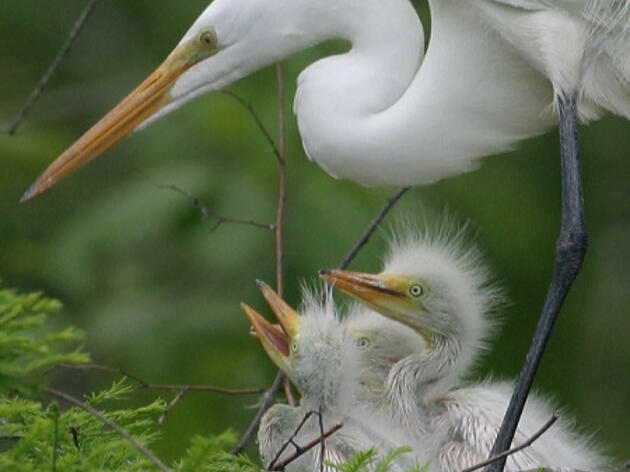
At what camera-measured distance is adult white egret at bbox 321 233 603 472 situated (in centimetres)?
273

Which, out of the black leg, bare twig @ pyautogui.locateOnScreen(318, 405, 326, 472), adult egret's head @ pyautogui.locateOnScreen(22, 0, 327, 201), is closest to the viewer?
bare twig @ pyautogui.locateOnScreen(318, 405, 326, 472)

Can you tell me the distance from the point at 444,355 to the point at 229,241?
40.4 inches

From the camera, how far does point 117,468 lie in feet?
7.00

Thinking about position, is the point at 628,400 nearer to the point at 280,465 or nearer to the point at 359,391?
the point at 359,391

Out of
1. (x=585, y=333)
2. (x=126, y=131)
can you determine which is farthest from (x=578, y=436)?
(x=585, y=333)

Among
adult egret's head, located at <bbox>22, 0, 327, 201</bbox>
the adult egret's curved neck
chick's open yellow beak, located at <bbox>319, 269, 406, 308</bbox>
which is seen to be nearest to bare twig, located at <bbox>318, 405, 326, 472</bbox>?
chick's open yellow beak, located at <bbox>319, 269, 406, 308</bbox>

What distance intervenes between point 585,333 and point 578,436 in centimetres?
140

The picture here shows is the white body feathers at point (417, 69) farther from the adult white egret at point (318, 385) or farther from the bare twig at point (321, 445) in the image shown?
the bare twig at point (321, 445)

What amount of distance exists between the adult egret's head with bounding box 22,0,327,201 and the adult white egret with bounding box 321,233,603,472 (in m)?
0.46

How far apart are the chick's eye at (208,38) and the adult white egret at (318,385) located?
520 millimetres

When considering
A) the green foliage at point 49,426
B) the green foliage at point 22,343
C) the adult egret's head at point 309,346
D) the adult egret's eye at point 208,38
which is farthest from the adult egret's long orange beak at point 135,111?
the green foliage at point 22,343

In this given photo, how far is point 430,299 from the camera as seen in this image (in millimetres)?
2953

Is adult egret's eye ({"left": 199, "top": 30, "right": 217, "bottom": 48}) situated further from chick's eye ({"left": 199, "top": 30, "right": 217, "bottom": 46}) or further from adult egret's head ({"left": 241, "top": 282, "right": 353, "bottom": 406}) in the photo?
adult egret's head ({"left": 241, "top": 282, "right": 353, "bottom": 406})

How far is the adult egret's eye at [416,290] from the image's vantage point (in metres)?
2.95
